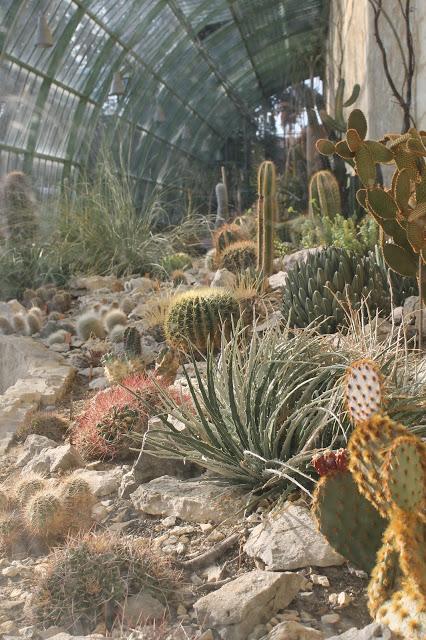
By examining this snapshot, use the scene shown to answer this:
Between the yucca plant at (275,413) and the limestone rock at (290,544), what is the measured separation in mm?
159

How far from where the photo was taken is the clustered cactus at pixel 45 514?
9.11 feet

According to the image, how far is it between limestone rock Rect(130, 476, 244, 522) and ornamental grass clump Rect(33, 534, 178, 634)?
1.44 ft

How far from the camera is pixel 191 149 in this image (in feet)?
73.3

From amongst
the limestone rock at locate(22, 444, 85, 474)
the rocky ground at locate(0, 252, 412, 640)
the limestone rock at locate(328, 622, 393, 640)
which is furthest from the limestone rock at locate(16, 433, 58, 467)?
the limestone rock at locate(328, 622, 393, 640)

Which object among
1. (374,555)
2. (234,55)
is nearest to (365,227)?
(374,555)

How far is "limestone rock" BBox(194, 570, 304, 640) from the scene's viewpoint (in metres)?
2.14

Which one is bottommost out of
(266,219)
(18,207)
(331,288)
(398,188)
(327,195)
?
(331,288)

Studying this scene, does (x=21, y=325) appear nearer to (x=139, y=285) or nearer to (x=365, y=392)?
(x=139, y=285)

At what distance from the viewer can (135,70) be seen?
1484 cm

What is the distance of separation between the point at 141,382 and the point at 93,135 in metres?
10.3

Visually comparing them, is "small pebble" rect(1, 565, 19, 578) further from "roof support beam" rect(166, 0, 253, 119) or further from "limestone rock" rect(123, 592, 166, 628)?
"roof support beam" rect(166, 0, 253, 119)

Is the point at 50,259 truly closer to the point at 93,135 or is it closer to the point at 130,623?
the point at 93,135

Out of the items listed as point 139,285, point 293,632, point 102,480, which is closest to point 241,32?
point 139,285

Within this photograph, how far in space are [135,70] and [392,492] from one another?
1422cm
